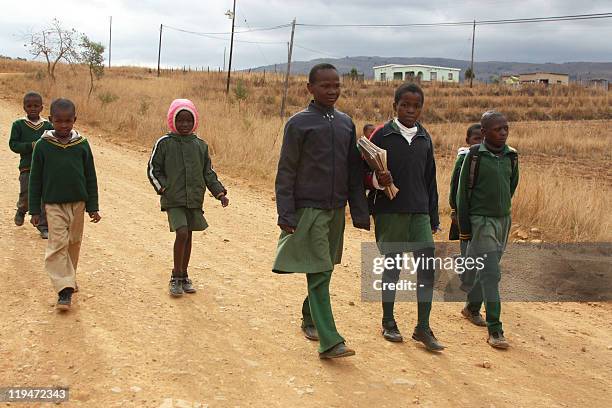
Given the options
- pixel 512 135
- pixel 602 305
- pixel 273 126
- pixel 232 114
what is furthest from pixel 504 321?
pixel 512 135

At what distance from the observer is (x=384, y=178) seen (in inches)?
155

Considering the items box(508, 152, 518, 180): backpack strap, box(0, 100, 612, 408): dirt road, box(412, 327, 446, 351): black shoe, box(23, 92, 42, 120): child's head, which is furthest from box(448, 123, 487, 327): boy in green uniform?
box(23, 92, 42, 120): child's head

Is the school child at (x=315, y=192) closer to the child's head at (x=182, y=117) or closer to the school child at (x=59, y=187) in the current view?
the child's head at (x=182, y=117)

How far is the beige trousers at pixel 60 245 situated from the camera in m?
4.38

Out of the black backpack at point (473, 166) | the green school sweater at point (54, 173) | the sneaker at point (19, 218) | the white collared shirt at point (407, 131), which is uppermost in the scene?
the white collared shirt at point (407, 131)

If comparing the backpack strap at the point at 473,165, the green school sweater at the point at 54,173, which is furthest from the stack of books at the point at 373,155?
the green school sweater at the point at 54,173

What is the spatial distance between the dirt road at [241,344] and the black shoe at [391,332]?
0.19 ft

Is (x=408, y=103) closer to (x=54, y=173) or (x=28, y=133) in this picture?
(x=54, y=173)

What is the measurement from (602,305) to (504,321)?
1.45 meters

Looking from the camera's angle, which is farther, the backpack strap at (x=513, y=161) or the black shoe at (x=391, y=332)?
the backpack strap at (x=513, y=161)

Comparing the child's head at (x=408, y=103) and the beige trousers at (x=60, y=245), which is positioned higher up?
the child's head at (x=408, y=103)

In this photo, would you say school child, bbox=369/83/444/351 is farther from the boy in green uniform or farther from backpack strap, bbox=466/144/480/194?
the boy in green uniform

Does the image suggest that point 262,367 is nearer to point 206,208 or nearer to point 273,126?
point 206,208

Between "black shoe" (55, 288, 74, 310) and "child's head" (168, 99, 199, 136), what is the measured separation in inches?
59.8
